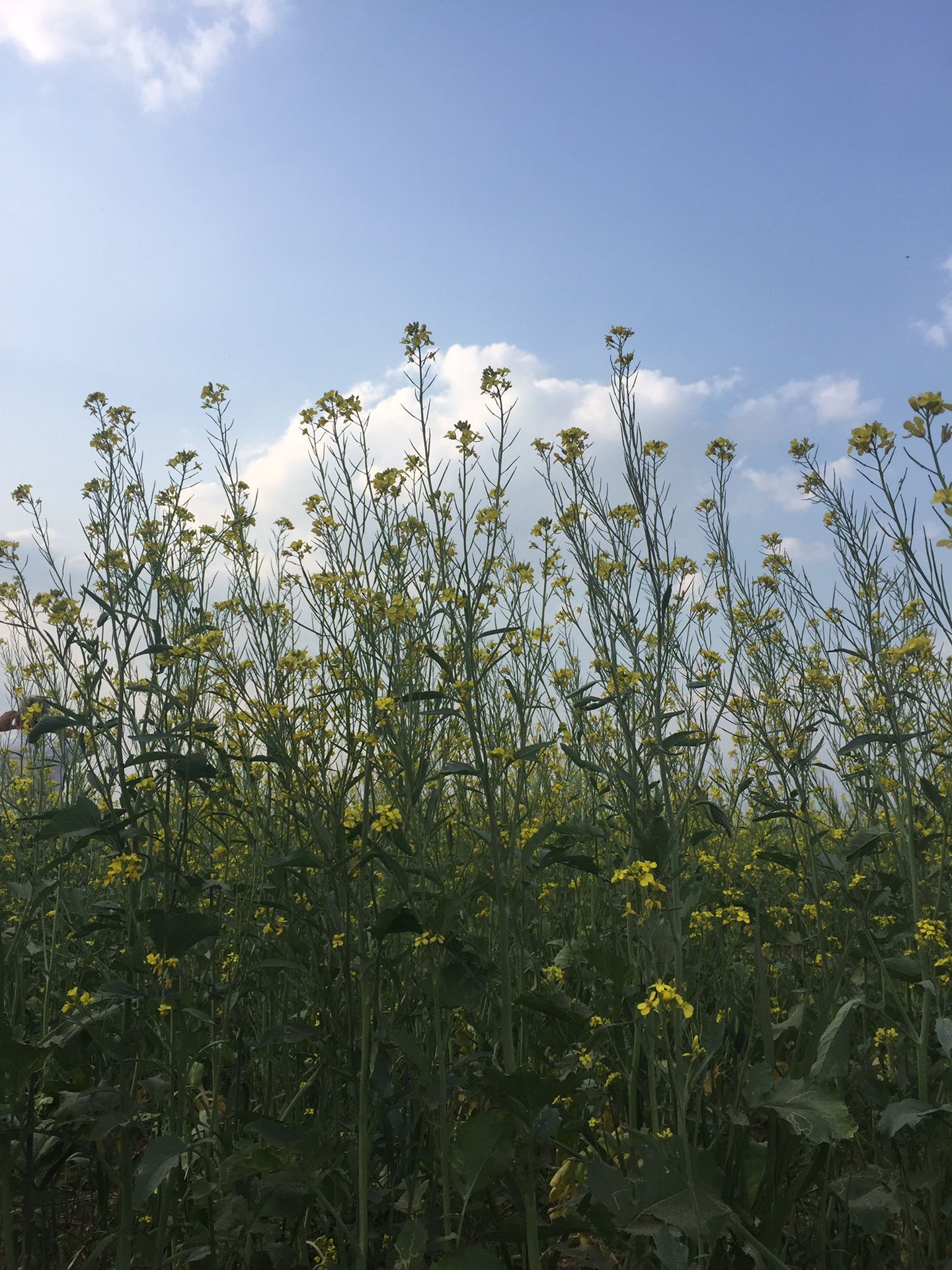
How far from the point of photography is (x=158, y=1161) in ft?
4.63

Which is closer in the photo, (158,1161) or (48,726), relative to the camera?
(158,1161)

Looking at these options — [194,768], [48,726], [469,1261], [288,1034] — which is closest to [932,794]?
[469,1261]

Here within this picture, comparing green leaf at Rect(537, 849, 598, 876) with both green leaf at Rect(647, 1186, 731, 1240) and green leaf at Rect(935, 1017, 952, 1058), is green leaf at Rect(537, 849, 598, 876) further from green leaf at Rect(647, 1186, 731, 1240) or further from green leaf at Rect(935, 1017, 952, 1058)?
green leaf at Rect(935, 1017, 952, 1058)

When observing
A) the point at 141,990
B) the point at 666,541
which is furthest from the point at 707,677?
the point at 141,990

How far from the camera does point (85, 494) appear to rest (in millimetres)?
2744

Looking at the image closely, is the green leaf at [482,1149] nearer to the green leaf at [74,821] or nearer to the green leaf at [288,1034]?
the green leaf at [288,1034]

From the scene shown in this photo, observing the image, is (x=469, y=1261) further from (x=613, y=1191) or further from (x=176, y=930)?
(x=176, y=930)

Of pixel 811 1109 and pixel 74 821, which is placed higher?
pixel 74 821

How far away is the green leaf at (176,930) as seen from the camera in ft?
5.03

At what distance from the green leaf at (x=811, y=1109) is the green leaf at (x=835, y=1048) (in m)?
0.05

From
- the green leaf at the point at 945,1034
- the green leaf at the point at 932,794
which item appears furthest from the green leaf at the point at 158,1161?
the green leaf at the point at 932,794

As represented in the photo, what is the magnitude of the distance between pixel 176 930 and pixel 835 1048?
1.25 metres

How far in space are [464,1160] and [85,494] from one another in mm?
2267

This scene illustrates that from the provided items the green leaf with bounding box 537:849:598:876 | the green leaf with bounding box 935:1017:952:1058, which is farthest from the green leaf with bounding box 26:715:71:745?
the green leaf with bounding box 935:1017:952:1058
